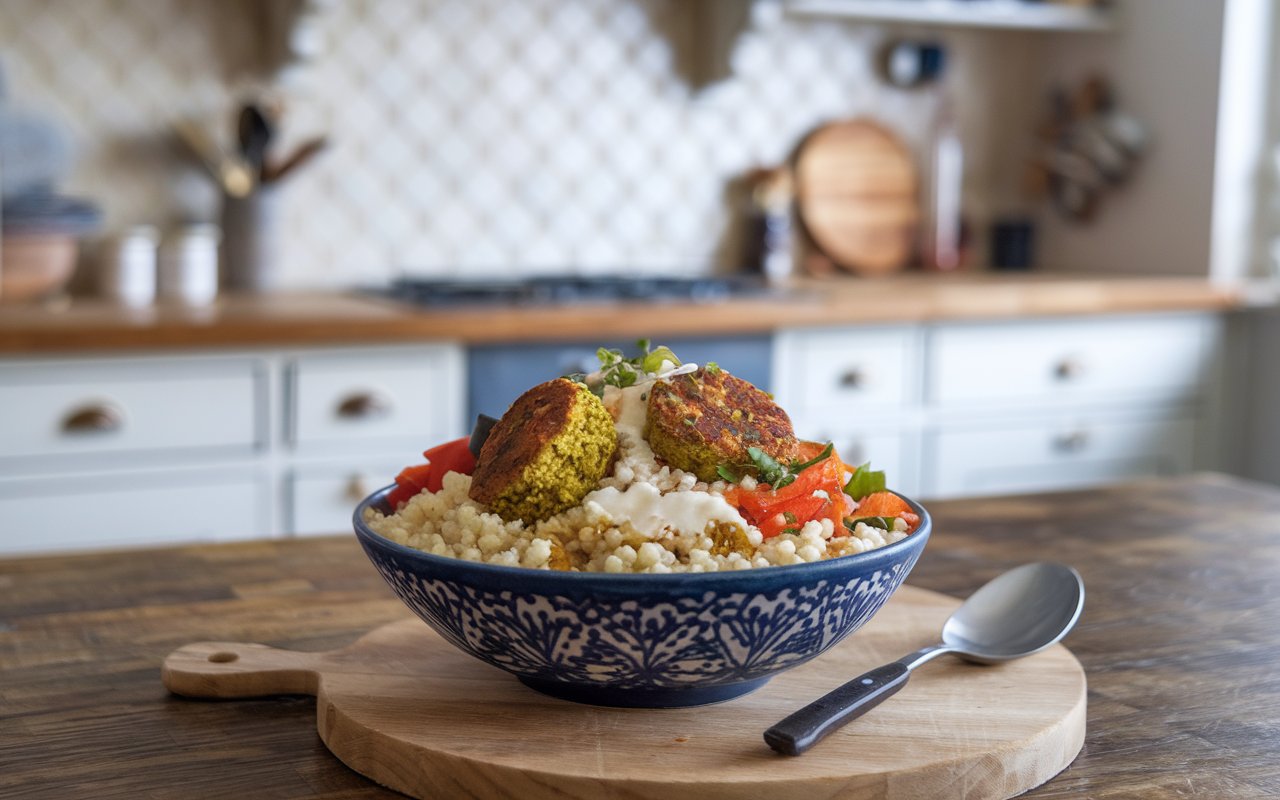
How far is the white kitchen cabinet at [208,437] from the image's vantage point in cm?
205

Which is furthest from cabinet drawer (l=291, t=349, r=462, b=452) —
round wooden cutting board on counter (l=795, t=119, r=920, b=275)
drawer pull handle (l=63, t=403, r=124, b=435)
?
round wooden cutting board on counter (l=795, t=119, r=920, b=275)

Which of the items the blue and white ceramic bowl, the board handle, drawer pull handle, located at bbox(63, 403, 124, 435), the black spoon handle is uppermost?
the blue and white ceramic bowl

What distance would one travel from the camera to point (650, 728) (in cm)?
74

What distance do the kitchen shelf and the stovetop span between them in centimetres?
62

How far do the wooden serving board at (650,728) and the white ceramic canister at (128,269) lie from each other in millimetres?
1732

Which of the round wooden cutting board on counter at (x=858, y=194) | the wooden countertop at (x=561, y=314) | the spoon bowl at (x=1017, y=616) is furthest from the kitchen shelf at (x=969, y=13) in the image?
the spoon bowl at (x=1017, y=616)

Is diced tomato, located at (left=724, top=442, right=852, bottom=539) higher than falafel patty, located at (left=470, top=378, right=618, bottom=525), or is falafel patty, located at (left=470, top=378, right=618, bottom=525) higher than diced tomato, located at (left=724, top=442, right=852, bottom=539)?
falafel patty, located at (left=470, top=378, right=618, bottom=525)

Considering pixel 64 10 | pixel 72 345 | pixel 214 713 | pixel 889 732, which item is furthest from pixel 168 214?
pixel 889 732

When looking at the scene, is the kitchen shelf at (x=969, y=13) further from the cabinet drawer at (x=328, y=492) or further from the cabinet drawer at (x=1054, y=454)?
the cabinet drawer at (x=328, y=492)

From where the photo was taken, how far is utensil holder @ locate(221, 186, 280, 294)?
2631 millimetres

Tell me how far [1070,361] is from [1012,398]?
0.16 meters

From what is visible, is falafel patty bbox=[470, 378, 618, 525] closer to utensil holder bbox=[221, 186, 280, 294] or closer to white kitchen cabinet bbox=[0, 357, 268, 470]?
white kitchen cabinet bbox=[0, 357, 268, 470]

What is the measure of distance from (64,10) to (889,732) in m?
2.38

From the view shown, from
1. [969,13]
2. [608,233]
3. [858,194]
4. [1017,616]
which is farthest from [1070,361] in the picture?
[1017,616]
